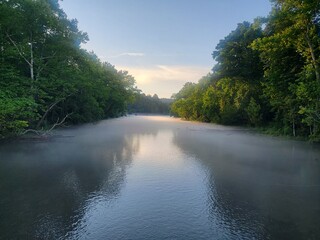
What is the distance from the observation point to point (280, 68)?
2647 cm

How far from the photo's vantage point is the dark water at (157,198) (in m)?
6.34

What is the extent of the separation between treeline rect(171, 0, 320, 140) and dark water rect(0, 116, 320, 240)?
941cm

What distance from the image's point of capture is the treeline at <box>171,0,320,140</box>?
21.5 metres

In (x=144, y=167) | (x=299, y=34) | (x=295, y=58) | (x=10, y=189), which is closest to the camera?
(x=10, y=189)

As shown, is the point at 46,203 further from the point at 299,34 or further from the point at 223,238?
the point at 299,34

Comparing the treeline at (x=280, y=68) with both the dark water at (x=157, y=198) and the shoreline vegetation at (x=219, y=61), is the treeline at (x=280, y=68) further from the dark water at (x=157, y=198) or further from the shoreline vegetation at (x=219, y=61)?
the dark water at (x=157, y=198)

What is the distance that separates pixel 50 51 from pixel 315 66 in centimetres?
2261

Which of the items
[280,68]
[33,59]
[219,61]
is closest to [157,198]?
[33,59]

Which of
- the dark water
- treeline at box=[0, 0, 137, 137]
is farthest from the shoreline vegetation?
the dark water

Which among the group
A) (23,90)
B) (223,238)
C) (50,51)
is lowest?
(223,238)

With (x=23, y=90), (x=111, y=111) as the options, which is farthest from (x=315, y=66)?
(x=111, y=111)

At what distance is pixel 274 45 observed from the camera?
23484mm

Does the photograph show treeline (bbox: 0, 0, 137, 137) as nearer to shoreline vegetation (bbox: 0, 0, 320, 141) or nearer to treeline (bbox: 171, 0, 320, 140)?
shoreline vegetation (bbox: 0, 0, 320, 141)

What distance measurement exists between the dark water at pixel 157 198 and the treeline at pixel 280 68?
370 inches
